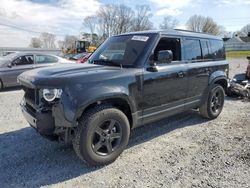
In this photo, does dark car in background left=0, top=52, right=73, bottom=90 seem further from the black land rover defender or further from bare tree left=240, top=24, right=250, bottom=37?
bare tree left=240, top=24, right=250, bottom=37

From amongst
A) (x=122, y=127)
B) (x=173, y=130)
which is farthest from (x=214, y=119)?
(x=122, y=127)

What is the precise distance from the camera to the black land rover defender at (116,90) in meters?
3.62

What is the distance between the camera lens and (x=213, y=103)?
6.34 m

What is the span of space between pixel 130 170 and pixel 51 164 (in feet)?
4.06

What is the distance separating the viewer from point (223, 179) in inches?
144

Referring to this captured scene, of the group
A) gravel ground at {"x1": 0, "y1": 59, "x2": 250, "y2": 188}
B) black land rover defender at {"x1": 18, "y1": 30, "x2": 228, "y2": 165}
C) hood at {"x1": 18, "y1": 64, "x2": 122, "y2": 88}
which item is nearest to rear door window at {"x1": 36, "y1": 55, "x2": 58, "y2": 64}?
gravel ground at {"x1": 0, "y1": 59, "x2": 250, "y2": 188}

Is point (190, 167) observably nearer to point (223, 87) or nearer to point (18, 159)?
point (18, 159)

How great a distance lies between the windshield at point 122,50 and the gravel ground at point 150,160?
154cm

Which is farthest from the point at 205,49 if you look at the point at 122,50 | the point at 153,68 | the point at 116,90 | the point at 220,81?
the point at 116,90

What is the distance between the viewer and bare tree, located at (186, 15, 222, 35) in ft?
298

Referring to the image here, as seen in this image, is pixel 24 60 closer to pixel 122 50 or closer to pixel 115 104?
pixel 122 50

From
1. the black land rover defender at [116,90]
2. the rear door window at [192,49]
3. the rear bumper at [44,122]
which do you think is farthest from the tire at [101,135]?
the rear door window at [192,49]

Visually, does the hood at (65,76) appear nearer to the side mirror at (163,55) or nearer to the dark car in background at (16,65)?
the side mirror at (163,55)

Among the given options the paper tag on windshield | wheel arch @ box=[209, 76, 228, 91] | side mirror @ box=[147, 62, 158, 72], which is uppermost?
the paper tag on windshield
